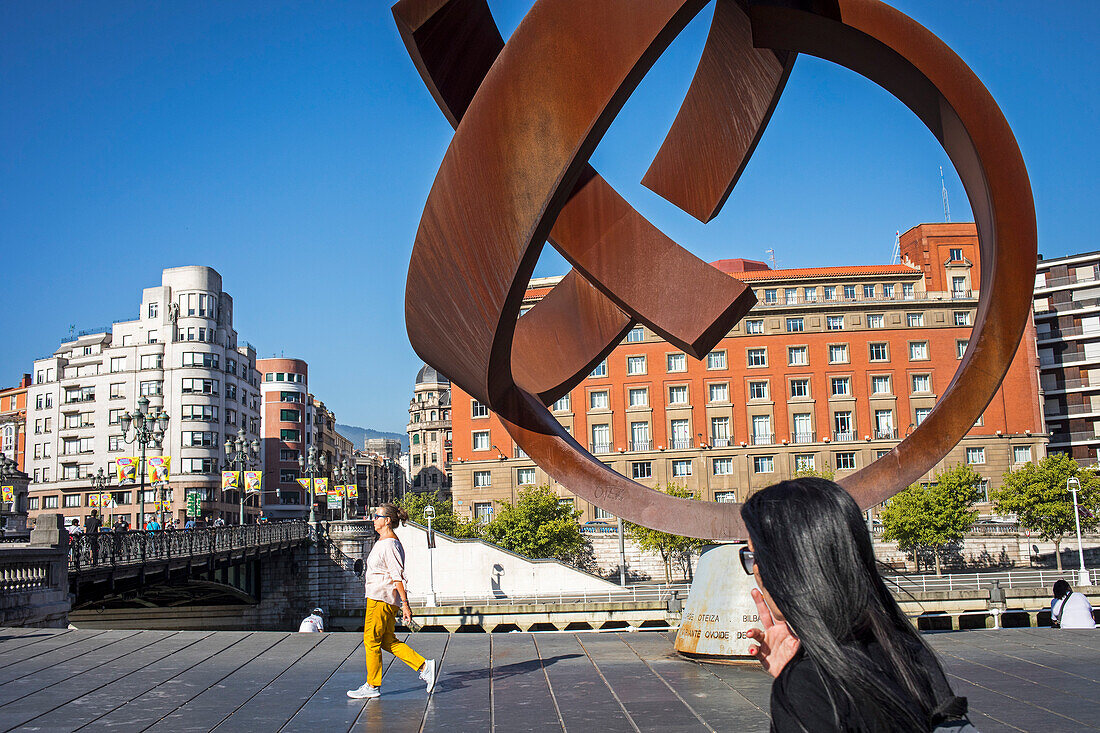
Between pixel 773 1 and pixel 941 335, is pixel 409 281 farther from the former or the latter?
pixel 941 335

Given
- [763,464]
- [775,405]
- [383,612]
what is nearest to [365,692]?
[383,612]

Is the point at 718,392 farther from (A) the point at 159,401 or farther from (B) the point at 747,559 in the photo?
(B) the point at 747,559

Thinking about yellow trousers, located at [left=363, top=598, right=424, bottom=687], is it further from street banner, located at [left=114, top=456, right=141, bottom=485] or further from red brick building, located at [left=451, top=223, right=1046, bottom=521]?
red brick building, located at [left=451, top=223, right=1046, bottom=521]

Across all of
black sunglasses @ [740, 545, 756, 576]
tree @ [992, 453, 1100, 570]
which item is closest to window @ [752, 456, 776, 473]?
tree @ [992, 453, 1100, 570]

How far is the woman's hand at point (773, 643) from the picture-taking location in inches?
81.7

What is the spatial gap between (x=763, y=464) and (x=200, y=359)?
4528cm

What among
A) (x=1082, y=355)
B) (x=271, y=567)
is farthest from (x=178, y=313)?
(x=1082, y=355)

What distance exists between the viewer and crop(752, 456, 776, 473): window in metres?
60.2

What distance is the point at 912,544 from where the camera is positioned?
51500mm

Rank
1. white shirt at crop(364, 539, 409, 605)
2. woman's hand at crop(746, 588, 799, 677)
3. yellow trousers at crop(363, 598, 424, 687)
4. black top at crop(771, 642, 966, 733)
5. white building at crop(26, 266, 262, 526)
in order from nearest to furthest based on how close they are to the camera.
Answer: black top at crop(771, 642, 966, 733) < woman's hand at crop(746, 588, 799, 677) < yellow trousers at crop(363, 598, 424, 687) < white shirt at crop(364, 539, 409, 605) < white building at crop(26, 266, 262, 526)

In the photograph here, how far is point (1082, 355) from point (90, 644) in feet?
241

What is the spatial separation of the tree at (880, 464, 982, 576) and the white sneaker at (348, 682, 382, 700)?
4631 cm

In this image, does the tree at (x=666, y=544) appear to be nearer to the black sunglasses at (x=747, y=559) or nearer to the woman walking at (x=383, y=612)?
the woman walking at (x=383, y=612)

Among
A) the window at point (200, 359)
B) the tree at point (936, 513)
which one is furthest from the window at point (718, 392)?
the window at point (200, 359)
